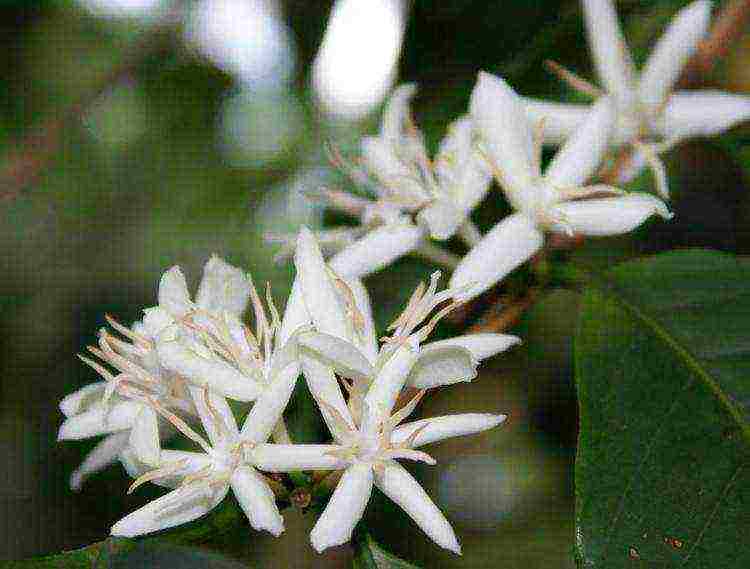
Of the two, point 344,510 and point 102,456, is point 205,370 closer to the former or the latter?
point 344,510

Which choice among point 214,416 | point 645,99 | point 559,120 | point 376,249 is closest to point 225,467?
point 214,416

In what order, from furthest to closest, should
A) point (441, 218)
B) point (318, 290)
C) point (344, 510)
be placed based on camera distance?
1. point (441, 218)
2. point (318, 290)
3. point (344, 510)

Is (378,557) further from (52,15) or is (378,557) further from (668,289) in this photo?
(52,15)

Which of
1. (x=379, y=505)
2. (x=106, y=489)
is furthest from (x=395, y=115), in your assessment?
(x=106, y=489)

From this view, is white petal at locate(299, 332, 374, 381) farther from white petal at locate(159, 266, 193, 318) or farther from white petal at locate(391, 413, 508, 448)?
white petal at locate(159, 266, 193, 318)

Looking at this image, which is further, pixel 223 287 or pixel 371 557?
pixel 223 287

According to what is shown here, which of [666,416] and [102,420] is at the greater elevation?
[102,420]

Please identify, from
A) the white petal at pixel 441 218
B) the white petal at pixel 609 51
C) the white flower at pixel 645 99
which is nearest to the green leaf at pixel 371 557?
the white petal at pixel 441 218
